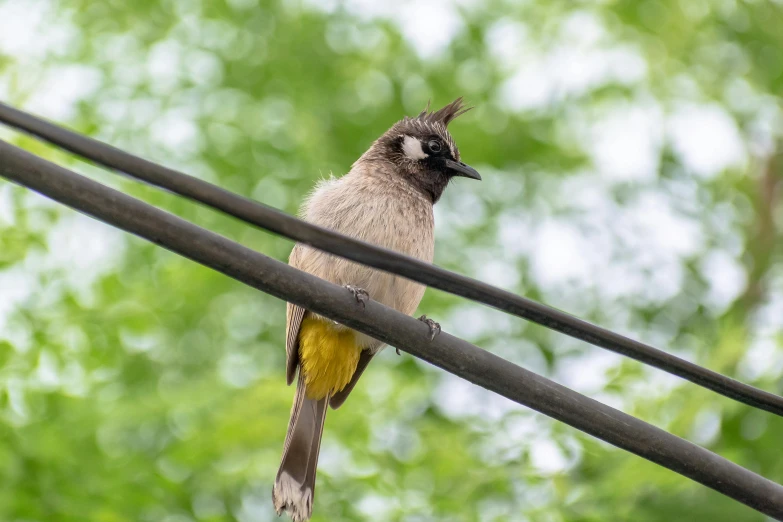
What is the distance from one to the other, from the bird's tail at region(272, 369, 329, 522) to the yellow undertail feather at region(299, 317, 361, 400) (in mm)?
57

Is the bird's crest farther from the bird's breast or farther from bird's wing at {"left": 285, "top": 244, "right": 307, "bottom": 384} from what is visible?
bird's wing at {"left": 285, "top": 244, "right": 307, "bottom": 384}

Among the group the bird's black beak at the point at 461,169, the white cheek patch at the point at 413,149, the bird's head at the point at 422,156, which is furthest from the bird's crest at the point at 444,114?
the bird's black beak at the point at 461,169

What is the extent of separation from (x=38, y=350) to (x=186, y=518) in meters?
1.29

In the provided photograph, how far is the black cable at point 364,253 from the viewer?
5.76ft

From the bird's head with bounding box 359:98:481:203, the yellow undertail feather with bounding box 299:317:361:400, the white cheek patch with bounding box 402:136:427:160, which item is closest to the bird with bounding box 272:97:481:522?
the yellow undertail feather with bounding box 299:317:361:400

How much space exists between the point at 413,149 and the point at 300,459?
2.03m

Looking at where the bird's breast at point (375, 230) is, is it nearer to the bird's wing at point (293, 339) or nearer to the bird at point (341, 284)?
the bird at point (341, 284)

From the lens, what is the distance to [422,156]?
5340mm

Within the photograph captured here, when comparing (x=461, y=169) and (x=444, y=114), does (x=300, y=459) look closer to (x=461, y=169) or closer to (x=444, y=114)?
(x=461, y=169)

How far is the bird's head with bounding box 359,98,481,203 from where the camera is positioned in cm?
523

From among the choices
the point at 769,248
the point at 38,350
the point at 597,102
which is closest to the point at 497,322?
the point at 597,102

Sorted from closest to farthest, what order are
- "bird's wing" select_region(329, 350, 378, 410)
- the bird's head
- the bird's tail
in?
the bird's tail, "bird's wing" select_region(329, 350, 378, 410), the bird's head

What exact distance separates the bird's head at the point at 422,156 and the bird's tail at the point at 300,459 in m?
1.37

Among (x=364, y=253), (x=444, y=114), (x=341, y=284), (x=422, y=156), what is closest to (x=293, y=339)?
(x=341, y=284)
